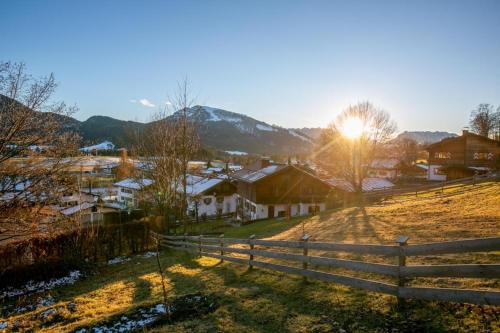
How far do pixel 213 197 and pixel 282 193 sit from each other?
12250 millimetres

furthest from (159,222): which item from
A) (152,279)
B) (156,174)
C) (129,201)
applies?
(129,201)

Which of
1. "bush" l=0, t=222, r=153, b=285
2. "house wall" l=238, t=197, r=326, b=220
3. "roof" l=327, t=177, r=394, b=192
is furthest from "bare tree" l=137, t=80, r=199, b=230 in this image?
"roof" l=327, t=177, r=394, b=192

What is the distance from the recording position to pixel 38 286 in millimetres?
17953

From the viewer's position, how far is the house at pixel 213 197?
4699cm

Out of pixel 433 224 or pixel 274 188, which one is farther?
pixel 274 188

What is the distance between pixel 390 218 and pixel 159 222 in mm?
18658

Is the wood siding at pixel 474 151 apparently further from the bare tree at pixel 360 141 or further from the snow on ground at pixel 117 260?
the snow on ground at pixel 117 260

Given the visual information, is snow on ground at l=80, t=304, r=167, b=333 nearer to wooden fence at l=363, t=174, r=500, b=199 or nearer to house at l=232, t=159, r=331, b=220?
house at l=232, t=159, r=331, b=220

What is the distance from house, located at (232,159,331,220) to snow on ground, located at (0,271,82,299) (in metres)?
23.3

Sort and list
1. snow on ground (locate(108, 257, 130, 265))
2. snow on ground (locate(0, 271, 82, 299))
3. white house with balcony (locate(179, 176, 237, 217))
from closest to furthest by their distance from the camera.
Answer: snow on ground (locate(0, 271, 82, 299)), snow on ground (locate(108, 257, 130, 265)), white house with balcony (locate(179, 176, 237, 217))

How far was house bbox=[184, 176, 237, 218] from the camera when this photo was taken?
47.0 m

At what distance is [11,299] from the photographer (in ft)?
51.8

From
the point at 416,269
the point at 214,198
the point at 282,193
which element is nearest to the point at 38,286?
the point at 416,269

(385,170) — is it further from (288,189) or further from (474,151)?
(288,189)
